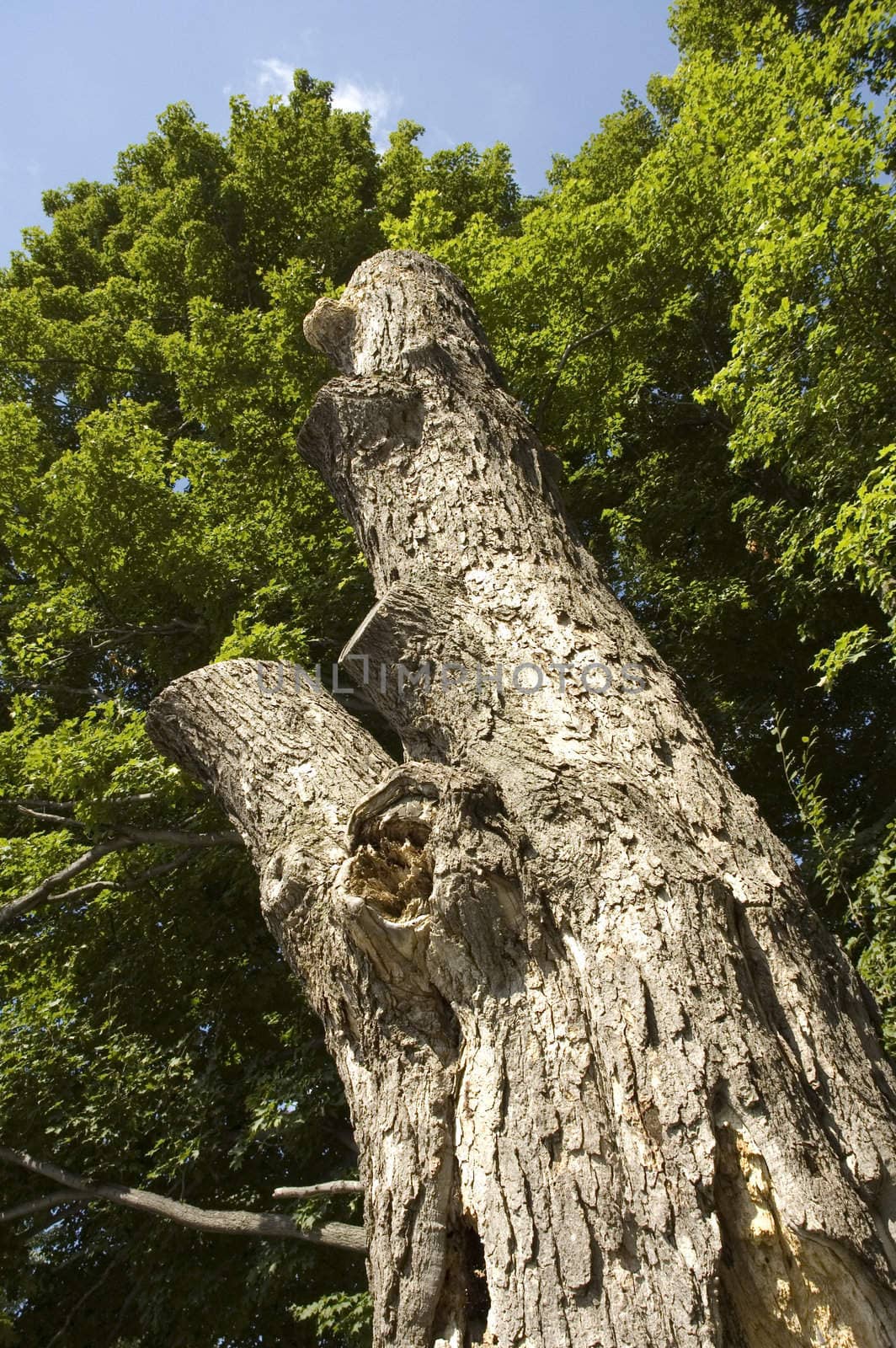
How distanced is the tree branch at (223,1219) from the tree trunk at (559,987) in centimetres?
326

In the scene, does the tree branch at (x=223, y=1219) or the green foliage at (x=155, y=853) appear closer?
the tree branch at (x=223, y=1219)

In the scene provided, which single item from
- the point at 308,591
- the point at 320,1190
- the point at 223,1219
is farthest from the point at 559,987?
the point at 308,591

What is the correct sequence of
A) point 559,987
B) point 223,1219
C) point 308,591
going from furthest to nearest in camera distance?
point 308,591
point 223,1219
point 559,987

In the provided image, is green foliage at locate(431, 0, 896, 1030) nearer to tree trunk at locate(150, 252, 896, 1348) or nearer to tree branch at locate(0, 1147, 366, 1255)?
tree trunk at locate(150, 252, 896, 1348)

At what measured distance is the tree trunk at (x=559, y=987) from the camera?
1.48 meters

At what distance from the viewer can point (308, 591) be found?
742cm

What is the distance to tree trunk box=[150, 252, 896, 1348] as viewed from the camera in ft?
4.87

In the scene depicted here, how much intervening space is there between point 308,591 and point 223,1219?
14.7 ft

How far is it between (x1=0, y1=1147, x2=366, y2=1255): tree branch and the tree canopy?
18 centimetres

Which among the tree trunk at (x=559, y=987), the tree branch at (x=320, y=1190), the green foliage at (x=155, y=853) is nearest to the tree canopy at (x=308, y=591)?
the green foliage at (x=155, y=853)

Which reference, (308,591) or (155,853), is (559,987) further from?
(308,591)

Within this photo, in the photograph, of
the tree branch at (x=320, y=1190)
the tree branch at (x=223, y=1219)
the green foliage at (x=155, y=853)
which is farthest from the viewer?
the green foliage at (x=155, y=853)

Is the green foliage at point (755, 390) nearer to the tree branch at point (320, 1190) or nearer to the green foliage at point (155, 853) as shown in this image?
the green foliage at point (155, 853)

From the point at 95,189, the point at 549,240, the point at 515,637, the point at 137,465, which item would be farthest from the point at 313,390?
the point at 95,189
